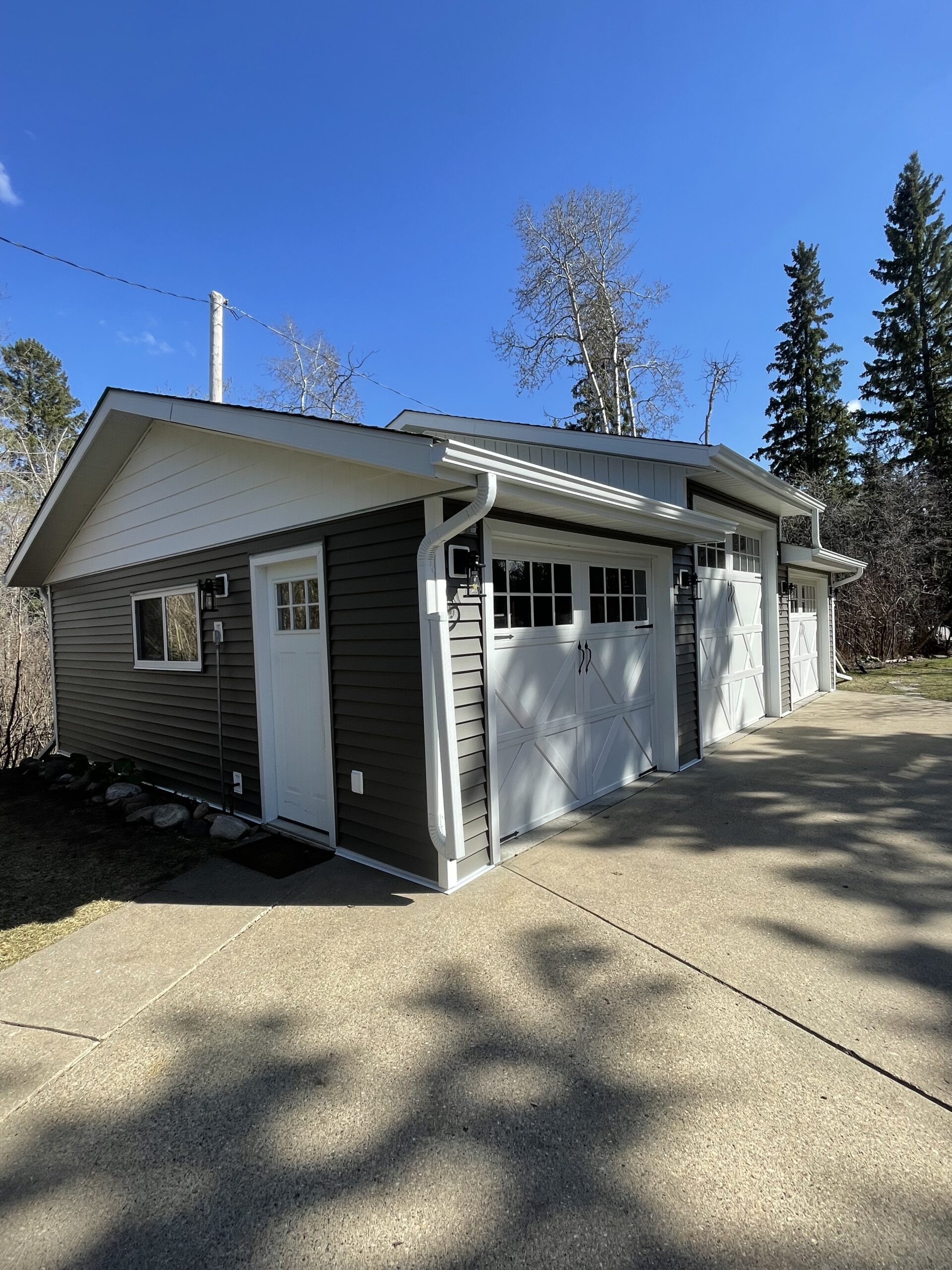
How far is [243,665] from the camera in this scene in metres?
5.03

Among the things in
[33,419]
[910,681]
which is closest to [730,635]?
[910,681]

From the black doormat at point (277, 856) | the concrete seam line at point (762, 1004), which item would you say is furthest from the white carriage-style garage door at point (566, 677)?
the black doormat at point (277, 856)

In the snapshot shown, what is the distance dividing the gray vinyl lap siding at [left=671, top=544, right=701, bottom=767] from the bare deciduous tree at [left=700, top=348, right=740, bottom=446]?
46.9 feet

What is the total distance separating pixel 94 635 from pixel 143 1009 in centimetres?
602

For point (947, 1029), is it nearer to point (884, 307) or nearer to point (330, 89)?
point (330, 89)

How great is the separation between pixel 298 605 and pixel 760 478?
17.4ft

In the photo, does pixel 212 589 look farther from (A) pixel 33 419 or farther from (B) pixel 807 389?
(B) pixel 807 389

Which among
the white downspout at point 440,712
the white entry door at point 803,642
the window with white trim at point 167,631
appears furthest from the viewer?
the white entry door at point 803,642

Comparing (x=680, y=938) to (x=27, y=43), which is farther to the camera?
(x=27, y=43)

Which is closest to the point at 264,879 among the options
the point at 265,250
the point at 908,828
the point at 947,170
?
the point at 908,828

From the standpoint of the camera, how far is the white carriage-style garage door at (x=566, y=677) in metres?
4.21

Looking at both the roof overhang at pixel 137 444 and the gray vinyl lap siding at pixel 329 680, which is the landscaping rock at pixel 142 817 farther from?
the roof overhang at pixel 137 444

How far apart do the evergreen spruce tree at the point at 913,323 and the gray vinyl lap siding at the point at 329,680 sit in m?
24.4

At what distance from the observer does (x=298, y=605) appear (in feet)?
15.2
